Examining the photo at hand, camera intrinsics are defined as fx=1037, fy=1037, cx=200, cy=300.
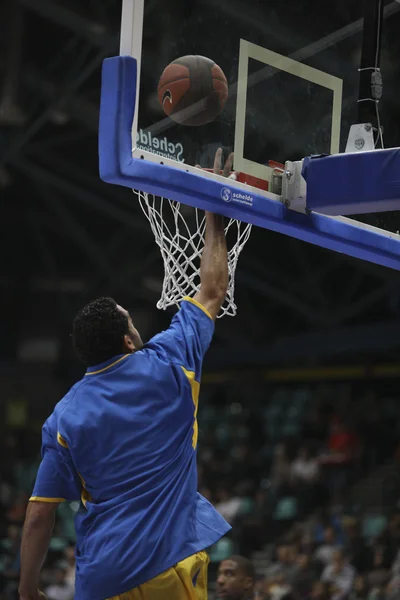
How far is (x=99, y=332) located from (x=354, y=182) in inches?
61.8

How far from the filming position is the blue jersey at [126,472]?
3.51 metres

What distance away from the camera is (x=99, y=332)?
364 centimetres

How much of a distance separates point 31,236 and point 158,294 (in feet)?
7.64

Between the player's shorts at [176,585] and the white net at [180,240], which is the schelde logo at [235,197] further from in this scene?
the player's shorts at [176,585]

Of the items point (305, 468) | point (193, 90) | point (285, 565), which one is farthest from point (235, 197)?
point (305, 468)

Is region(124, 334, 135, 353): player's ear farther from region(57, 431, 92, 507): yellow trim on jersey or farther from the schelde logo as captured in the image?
the schelde logo

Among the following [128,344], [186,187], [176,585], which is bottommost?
[176,585]

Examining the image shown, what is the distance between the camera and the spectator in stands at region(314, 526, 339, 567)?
35.7ft

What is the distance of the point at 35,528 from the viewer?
11.5ft

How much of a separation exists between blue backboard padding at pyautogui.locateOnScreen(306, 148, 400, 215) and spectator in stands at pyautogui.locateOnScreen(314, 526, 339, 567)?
676cm

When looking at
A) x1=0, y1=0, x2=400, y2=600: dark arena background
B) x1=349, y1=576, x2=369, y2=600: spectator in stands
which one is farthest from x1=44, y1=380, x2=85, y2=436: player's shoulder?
x1=349, y1=576, x2=369, y2=600: spectator in stands

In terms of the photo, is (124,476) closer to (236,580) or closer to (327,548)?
(236,580)

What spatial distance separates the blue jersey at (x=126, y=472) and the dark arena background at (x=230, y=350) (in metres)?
5.28

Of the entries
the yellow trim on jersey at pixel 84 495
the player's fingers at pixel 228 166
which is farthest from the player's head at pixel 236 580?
the player's fingers at pixel 228 166
